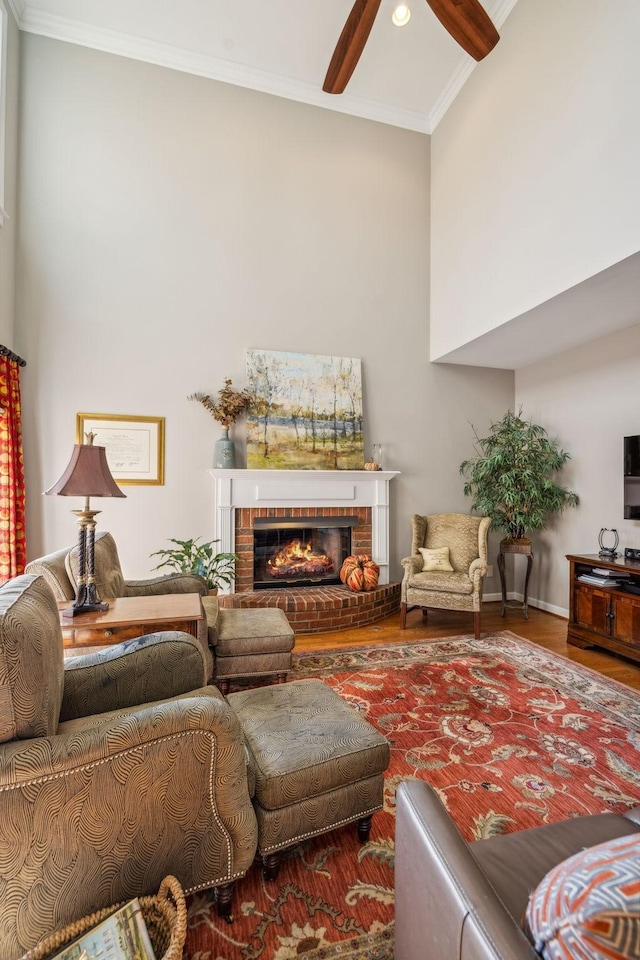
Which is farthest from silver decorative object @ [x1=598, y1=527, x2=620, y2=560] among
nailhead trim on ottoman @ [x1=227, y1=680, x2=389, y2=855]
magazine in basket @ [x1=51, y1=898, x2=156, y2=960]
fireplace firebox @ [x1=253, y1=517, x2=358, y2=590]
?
magazine in basket @ [x1=51, y1=898, x2=156, y2=960]

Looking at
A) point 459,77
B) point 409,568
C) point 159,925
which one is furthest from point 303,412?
point 159,925

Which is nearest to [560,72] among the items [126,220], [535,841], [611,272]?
[611,272]

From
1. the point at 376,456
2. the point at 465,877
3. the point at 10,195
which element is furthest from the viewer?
the point at 376,456

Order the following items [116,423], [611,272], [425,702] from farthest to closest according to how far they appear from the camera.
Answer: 1. [116,423]
2. [611,272]
3. [425,702]

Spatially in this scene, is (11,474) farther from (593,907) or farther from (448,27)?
(448,27)

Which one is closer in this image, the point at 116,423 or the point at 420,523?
the point at 116,423

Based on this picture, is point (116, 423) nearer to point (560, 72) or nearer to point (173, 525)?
point (173, 525)

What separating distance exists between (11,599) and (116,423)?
3018 mm

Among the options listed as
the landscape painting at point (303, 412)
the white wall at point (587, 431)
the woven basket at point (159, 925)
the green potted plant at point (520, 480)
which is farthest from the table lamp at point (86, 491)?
the white wall at point (587, 431)

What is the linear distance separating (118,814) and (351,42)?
379 cm

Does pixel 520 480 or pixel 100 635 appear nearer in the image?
pixel 100 635

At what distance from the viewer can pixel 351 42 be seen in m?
2.66

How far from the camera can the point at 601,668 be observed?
3035 mm

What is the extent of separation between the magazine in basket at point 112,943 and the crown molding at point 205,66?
561cm
